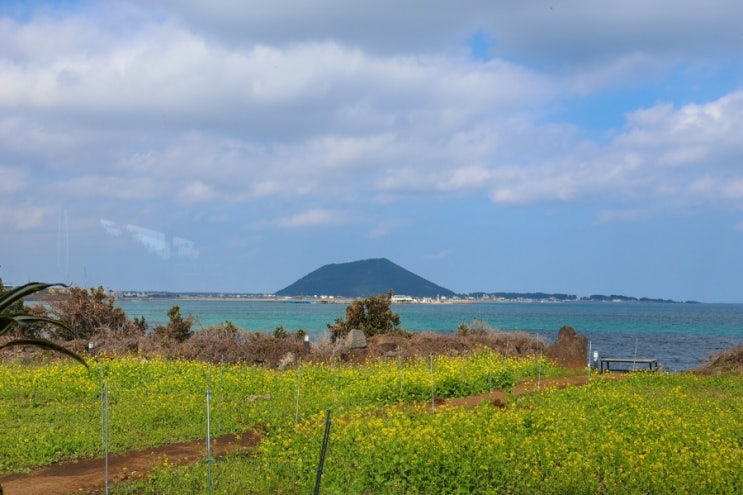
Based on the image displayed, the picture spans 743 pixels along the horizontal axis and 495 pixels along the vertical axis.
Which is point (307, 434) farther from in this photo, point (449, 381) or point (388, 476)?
point (449, 381)

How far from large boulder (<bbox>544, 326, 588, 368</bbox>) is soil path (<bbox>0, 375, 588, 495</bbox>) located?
17074 millimetres

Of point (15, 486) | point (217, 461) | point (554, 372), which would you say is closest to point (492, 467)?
point (217, 461)

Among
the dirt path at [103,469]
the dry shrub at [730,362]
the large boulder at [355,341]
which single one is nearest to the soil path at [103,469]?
the dirt path at [103,469]

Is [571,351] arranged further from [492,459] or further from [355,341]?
[492,459]

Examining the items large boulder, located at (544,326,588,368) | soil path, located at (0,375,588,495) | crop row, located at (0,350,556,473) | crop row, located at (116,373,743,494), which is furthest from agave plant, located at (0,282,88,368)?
large boulder, located at (544,326,588,368)

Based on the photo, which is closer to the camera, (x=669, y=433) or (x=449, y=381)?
(x=669, y=433)

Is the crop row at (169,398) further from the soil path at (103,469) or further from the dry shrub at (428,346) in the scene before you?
the dry shrub at (428,346)

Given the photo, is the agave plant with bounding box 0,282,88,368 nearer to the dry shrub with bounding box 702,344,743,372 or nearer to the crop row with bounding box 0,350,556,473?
the crop row with bounding box 0,350,556,473

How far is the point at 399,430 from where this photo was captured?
11.9m

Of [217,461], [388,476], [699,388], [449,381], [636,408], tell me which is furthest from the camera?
[699,388]

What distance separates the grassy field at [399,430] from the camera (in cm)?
1046

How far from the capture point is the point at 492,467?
10562 millimetres

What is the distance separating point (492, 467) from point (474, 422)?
8.72ft

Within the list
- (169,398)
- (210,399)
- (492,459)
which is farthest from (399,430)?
(169,398)
